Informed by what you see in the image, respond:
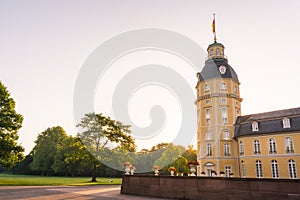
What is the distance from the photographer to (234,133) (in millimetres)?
38000

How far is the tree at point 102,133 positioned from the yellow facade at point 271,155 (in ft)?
55.0

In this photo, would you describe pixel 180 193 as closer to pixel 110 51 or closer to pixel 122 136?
pixel 110 51

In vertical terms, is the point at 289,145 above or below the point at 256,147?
above

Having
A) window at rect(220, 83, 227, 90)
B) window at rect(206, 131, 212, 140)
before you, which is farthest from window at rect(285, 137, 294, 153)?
window at rect(220, 83, 227, 90)

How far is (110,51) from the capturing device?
65.0 ft

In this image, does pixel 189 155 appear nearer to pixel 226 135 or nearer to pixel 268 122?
pixel 226 135

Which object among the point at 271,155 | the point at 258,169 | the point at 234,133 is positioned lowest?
the point at 258,169

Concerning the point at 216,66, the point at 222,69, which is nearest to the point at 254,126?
the point at 222,69

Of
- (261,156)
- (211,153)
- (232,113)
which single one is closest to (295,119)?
(261,156)

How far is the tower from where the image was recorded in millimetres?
36719

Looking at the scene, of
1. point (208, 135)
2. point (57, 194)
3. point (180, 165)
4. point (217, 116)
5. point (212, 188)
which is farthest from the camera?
point (180, 165)

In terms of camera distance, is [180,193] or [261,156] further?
[261,156]

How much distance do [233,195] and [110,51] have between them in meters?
14.1

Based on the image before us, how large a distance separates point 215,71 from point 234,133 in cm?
1058
